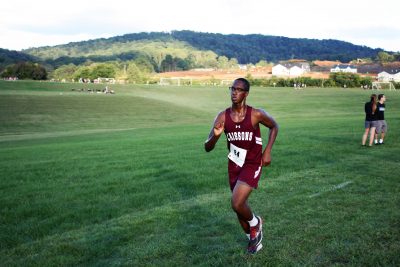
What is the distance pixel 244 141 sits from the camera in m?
6.82

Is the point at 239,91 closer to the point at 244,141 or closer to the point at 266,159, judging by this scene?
the point at 244,141

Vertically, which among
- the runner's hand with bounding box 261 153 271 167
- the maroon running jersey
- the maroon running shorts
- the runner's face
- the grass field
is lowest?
the grass field

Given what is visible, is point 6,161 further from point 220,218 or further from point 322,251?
point 322,251

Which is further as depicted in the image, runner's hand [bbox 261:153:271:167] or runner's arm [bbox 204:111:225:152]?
runner's hand [bbox 261:153:271:167]

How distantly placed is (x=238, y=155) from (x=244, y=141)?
0.26 metres

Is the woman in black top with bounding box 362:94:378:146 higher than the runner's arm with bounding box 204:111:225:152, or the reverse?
the runner's arm with bounding box 204:111:225:152

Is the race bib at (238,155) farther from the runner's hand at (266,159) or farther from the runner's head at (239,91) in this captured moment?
the runner's head at (239,91)

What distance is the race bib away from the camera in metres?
6.88

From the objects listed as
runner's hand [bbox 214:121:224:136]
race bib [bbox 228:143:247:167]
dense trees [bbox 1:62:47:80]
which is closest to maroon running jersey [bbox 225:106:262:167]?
race bib [bbox 228:143:247:167]

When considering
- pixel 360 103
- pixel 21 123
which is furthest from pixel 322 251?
pixel 360 103

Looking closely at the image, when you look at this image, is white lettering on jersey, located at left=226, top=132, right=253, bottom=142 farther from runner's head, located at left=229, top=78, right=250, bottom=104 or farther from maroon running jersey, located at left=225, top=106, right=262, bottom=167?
runner's head, located at left=229, top=78, right=250, bottom=104

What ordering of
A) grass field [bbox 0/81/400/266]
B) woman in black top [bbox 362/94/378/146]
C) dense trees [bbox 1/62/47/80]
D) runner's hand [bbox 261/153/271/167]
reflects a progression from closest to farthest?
grass field [bbox 0/81/400/266]
runner's hand [bbox 261/153/271/167]
woman in black top [bbox 362/94/378/146]
dense trees [bbox 1/62/47/80]

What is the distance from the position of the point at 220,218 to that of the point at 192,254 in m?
2.14

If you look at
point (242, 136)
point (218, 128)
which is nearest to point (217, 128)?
point (218, 128)
